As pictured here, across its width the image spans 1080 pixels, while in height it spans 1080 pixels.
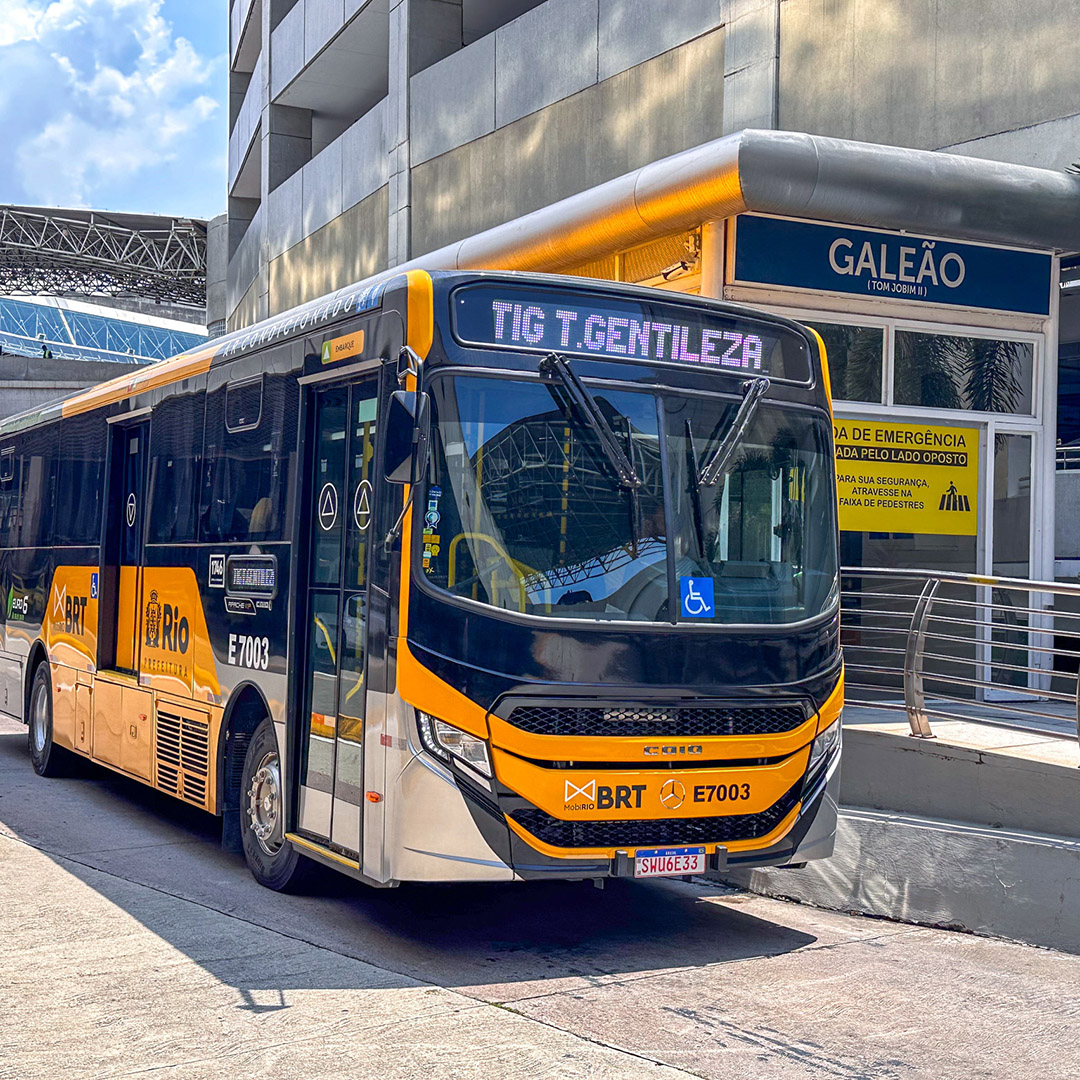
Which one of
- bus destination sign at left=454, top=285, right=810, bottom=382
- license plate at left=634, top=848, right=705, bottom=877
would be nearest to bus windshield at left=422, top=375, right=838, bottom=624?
bus destination sign at left=454, top=285, right=810, bottom=382

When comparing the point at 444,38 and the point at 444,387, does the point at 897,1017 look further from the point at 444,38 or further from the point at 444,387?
the point at 444,38

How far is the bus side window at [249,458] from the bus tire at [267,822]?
1.21m

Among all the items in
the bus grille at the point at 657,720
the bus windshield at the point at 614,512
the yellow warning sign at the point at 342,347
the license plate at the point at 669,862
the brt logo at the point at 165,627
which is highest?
the yellow warning sign at the point at 342,347

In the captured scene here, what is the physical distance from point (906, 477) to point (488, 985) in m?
7.25

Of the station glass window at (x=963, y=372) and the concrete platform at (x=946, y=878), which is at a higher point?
the station glass window at (x=963, y=372)

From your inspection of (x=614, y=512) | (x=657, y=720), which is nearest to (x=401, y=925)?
(x=657, y=720)

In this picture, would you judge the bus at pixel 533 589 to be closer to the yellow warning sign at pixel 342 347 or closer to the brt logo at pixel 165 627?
the yellow warning sign at pixel 342 347

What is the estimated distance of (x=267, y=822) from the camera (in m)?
8.51

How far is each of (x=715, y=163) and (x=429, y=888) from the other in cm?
585

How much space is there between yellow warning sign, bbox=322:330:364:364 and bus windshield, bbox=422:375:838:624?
2.63 feet

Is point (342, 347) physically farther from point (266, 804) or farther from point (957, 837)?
point (957, 837)

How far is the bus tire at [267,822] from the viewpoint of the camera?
8.15m

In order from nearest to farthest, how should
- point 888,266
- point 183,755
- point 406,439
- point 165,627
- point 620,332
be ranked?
point 406,439 < point 620,332 < point 183,755 < point 165,627 < point 888,266

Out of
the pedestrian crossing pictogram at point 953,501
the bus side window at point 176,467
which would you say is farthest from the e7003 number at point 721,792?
the pedestrian crossing pictogram at point 953,501
